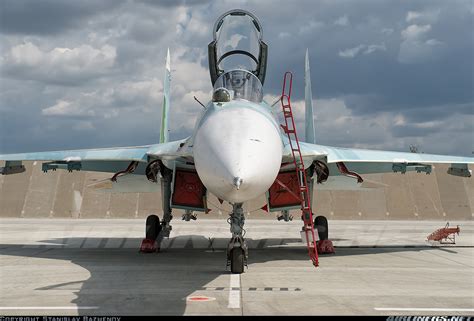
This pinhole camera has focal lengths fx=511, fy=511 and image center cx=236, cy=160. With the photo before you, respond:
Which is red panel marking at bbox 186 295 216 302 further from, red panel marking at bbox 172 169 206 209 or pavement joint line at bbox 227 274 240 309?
red panel marking at bbox 172 169 206 209

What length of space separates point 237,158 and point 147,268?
4.78 metres

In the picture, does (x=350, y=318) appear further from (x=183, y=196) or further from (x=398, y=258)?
(x=398, y=258)

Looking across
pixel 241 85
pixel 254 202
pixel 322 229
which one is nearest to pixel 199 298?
pixel 241 85

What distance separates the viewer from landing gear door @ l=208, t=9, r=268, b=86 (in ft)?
35.7

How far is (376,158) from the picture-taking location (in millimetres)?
12016

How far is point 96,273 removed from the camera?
9.31 metres

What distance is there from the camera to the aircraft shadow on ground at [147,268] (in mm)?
6766

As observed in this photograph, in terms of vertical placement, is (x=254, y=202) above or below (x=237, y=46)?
below

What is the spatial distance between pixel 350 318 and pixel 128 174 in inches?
340

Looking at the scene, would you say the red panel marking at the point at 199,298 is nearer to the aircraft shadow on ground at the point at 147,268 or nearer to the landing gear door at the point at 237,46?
the aircraft shadow on ground at the point at 147,268

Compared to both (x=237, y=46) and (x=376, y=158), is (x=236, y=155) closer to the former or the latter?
(x=237, y=46)

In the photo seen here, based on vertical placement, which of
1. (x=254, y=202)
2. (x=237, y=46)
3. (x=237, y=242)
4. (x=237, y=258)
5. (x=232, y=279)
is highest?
A: (x=237, y=46)

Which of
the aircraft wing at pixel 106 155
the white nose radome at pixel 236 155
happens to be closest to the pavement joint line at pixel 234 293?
the white nose radome at pixel 236 155

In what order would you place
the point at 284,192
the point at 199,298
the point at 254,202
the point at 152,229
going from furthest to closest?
the point at 254,202 → the point at 152,229 → the point at 284,192 → the point at 199,298
